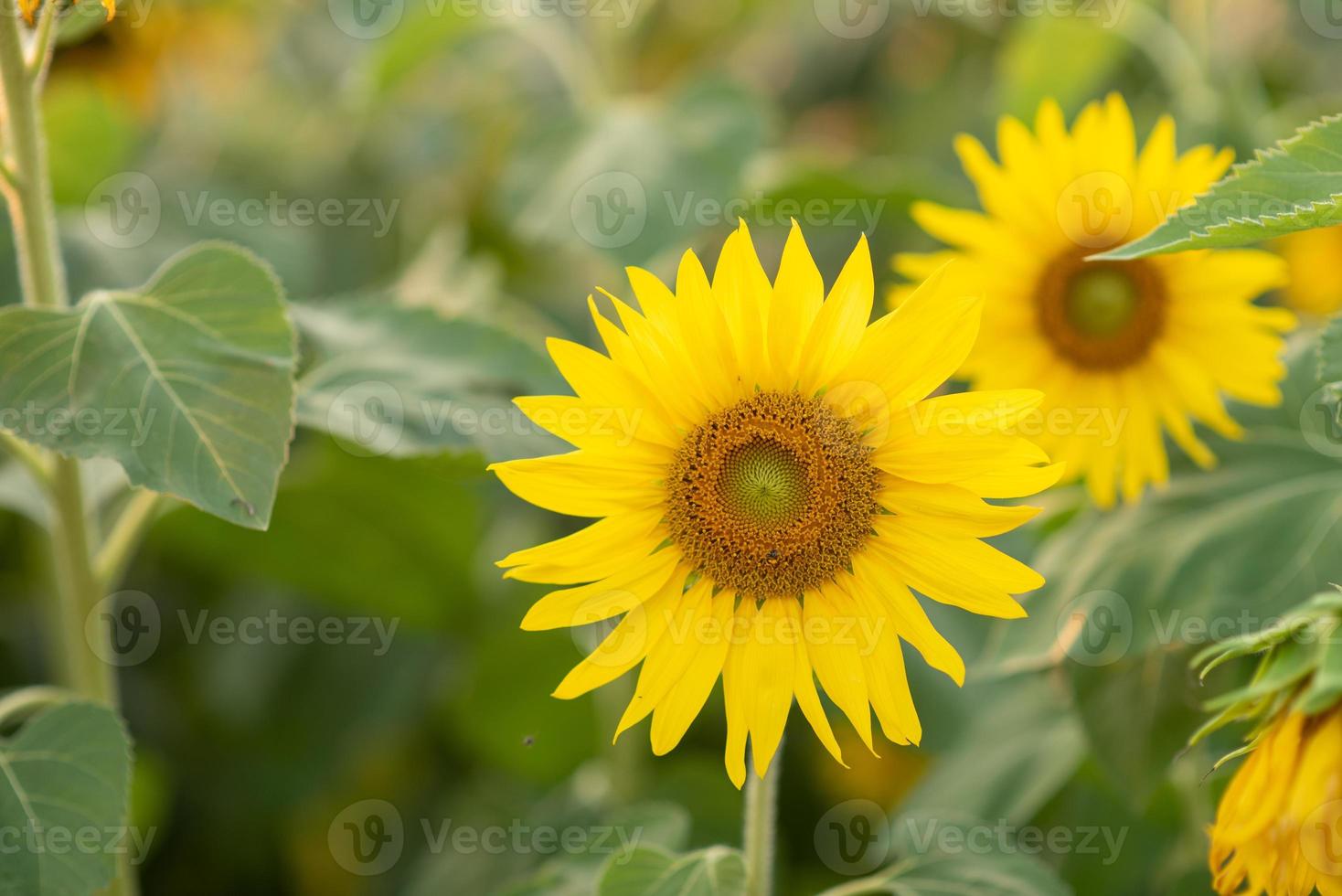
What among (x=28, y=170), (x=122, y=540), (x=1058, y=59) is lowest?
(x=122, y=540)

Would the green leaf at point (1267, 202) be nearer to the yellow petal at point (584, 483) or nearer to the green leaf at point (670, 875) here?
the yellow petal at point (584, 483)

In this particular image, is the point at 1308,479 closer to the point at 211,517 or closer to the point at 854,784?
the point at 854,784

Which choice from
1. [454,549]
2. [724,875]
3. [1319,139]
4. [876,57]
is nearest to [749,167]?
[454,549]

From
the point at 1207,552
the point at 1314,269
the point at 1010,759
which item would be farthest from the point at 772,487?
the point at 1314,269

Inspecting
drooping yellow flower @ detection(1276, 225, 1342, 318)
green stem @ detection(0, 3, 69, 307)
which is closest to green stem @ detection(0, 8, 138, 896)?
green stem @ detection(0, 3, 69, 307)

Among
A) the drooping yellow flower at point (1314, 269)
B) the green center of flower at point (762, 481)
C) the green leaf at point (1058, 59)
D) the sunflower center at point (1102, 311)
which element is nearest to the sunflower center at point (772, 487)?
the green center of flower at point (762, 481)

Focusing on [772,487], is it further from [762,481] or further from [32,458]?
[32,458]
